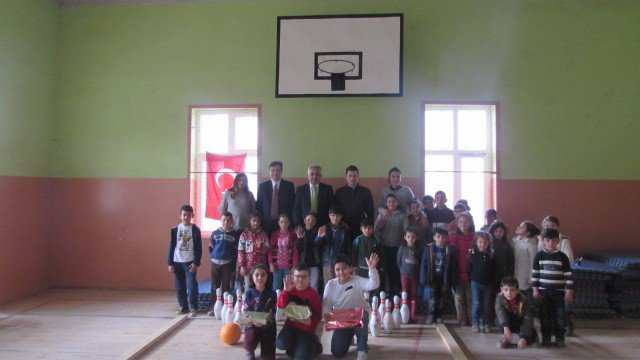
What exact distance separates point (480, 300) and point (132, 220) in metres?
4.53

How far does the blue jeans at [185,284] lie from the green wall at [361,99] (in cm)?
158

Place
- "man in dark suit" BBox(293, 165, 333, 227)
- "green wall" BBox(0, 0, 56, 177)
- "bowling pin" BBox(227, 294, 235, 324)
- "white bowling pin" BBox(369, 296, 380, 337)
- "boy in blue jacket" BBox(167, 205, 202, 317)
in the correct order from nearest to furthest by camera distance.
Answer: "white bowling pin" BBox(369, 296, 380, 337) → "bowling pin" BBox(227, 294, 235, 324) → "boy in blue jacket" BBox(167, 205, 202, 317) → "man in dark suit" BBox(293, 165, 333, 227) → "green wall" BBox(0, 0, 56, 177)

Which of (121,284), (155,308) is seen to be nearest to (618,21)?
(155,308)

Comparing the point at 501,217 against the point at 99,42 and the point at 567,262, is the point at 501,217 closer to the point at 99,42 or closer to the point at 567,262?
the point at 567,262

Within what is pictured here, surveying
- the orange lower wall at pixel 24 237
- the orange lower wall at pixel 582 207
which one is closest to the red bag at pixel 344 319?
the orange lower wall at pixel 582 207

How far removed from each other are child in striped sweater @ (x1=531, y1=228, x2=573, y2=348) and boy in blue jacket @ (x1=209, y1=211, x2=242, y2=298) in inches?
119

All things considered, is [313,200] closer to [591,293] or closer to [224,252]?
[224,252]

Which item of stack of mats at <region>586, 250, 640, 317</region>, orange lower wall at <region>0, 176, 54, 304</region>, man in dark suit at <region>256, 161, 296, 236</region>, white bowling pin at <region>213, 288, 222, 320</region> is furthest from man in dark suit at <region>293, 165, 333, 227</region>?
orange lower wall at <region>0, 176, 54, 304</region>

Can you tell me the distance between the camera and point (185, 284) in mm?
4840

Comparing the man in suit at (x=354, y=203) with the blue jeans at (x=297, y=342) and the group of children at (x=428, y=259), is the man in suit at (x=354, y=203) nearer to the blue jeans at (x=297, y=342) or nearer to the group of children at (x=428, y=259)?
the group of children at (x=428, y=259)

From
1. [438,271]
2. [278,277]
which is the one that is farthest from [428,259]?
[278,277]

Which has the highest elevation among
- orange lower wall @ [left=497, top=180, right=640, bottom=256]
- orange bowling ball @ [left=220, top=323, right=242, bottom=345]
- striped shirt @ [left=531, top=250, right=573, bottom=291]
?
orange lower wall @ [left=497, top=180, right=640, bottom=256]

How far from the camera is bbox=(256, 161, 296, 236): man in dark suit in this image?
4.90 m

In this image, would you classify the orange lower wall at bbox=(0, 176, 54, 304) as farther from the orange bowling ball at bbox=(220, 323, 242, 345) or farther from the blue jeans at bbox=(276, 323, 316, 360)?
the blue jeans at bbox=(276, 323, 316, 360)
